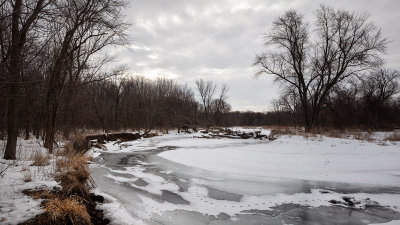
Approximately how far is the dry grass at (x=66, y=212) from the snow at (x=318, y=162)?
5.86 metres

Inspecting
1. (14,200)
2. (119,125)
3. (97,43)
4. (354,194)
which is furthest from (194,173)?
(119,125)

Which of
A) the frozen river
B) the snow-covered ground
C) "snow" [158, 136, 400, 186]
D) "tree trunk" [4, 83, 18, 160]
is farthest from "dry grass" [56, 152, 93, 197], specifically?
"snow" [158, 136, 400, 186]

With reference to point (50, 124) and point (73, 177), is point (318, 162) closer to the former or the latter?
point (73, 177)

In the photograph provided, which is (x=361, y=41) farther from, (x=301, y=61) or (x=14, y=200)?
(x=14, y=200)

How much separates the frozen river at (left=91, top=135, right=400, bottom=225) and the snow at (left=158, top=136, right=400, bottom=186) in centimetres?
8

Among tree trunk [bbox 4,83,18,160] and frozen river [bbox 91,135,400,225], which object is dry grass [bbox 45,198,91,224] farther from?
tree trunk [bbox 4,83,18,160]

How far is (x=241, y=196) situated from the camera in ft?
21.9

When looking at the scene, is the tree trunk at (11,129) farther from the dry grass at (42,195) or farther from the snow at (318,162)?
the snow at (318,162)

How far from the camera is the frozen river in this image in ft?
17.0

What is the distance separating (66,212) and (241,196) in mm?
4135

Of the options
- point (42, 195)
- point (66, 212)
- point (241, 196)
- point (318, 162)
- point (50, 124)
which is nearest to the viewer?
point (66, 212)

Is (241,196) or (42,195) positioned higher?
(42,195)

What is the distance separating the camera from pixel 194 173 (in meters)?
9.23

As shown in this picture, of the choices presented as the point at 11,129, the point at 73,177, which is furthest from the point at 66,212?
the point at 11,129
